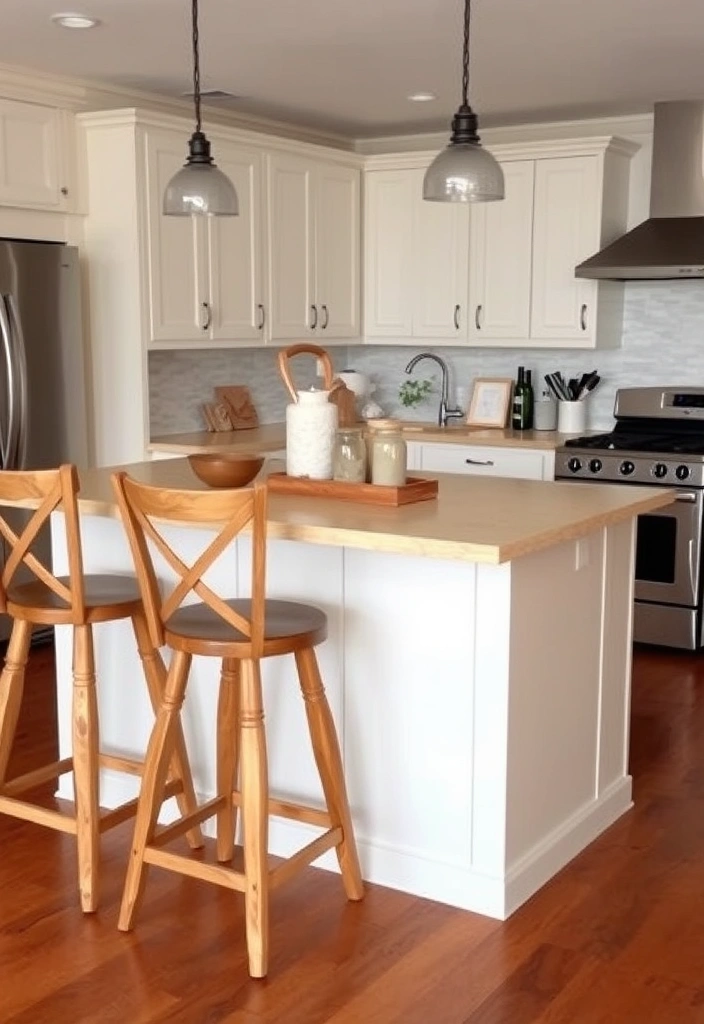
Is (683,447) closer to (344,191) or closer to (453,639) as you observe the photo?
(344,191)

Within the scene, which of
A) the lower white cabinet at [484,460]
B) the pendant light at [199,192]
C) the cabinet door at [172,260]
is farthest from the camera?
the lower white cabinet at [484,460]

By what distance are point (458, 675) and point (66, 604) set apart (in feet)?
3.18

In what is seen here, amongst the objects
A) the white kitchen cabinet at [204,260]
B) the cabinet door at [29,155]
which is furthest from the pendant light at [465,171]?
the cabinet door at [29,155]

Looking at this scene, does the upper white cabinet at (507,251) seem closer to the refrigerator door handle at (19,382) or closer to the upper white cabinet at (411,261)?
the upper white cabinet at (411,261)

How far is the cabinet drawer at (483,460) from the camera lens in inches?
218

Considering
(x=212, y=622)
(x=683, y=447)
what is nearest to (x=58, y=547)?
(x=212, y=622)

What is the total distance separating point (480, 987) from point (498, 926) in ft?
0.92

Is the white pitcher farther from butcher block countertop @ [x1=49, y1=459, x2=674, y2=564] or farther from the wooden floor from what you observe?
the wooden floor

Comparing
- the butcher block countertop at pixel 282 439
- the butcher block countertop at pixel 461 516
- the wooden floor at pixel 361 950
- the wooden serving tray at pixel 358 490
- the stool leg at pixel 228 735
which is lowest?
the wooden floor at pixel 361 950

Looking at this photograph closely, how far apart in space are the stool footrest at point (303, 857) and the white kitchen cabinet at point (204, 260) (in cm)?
277

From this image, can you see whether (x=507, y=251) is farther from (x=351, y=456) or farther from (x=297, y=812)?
(x=297, y=812)

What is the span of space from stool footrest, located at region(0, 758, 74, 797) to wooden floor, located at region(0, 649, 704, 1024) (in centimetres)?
19

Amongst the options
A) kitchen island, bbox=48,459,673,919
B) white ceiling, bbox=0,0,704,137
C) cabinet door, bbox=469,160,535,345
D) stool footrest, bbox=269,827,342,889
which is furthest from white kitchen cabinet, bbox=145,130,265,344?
stool footrest, bbox=269,827,342,889

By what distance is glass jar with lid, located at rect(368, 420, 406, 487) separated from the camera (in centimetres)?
318
